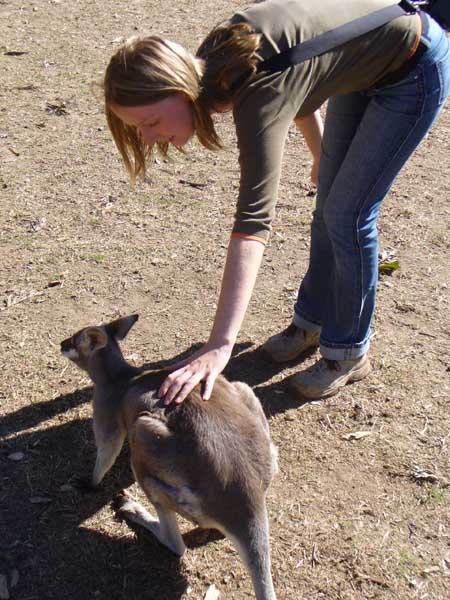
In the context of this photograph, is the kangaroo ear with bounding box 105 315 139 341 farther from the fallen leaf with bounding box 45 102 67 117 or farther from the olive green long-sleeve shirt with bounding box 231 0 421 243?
the fallen leaf with bounding box 45 102 67 117

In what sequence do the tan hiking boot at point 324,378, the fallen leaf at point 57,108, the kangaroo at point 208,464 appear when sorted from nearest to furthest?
1. the kangaroo at point 208,464
2. the tan hiking boot at point 324,378
3. the fallen leaf at point 57,108

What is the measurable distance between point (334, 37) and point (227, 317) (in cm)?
109

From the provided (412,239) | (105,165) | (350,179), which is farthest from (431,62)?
(105,165)

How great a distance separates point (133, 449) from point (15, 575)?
71cm

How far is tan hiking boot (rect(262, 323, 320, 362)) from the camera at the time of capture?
388cm

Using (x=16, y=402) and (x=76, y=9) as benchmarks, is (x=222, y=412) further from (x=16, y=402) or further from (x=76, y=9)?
(x=76, y=9)

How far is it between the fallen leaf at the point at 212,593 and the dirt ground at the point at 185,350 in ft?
0.08

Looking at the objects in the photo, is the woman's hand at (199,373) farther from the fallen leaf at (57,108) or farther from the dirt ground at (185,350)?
the fallen leaf at (57,108)

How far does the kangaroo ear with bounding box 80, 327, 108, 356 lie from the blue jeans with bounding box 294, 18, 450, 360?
112cm

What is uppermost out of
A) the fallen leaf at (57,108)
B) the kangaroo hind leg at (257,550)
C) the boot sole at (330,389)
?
the fallen leaf at (57,108)

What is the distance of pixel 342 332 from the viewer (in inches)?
140

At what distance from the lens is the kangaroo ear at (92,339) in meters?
3.34

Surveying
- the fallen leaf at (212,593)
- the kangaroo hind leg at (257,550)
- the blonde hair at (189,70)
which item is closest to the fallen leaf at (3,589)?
the fallen leaf at (212,593)

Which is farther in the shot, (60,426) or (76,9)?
(76,9)
